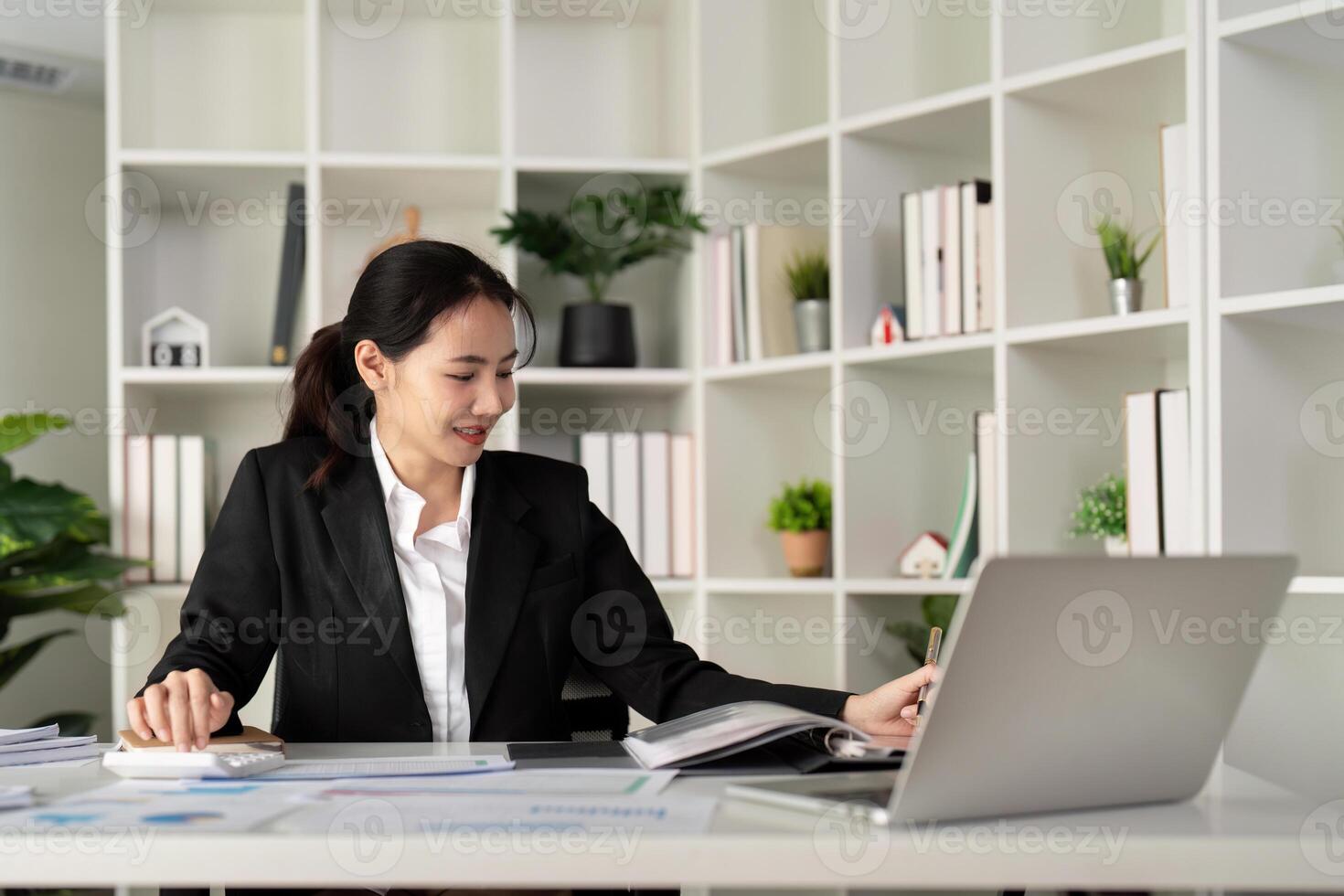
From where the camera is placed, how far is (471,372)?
178cm

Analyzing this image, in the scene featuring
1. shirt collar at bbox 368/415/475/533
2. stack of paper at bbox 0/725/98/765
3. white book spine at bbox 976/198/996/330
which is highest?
white book spine at bbox 976/198/996/330

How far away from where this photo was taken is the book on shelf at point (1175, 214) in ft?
6.97

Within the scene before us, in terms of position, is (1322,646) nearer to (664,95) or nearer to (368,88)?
(664,95)

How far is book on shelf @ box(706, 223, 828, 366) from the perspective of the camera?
9.38 feet

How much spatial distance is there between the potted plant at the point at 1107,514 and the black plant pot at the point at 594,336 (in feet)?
3.73

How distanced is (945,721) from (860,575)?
1.79 meters

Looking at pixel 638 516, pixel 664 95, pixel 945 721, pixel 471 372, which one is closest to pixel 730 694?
pixel 471 372

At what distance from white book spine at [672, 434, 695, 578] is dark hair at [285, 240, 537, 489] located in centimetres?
107

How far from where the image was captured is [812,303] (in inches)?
109
